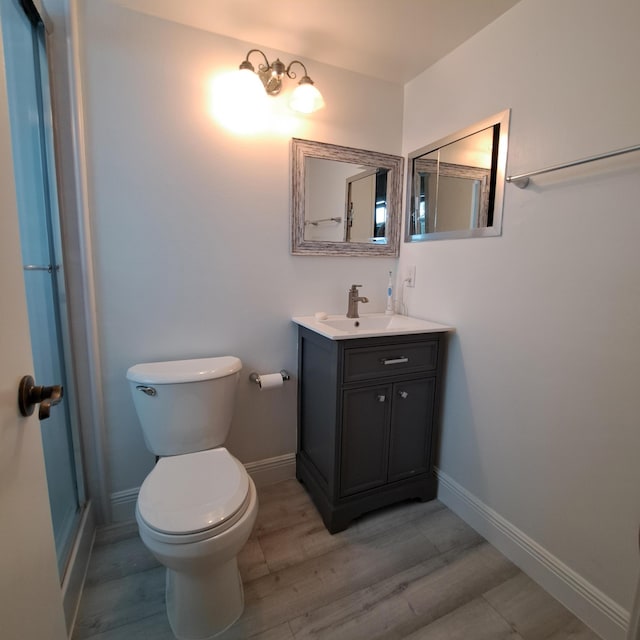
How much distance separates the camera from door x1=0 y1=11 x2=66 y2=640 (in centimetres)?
58

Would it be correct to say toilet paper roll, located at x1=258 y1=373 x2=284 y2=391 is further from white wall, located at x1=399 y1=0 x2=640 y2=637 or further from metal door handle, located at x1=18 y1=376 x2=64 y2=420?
metal door handle, located at x1=18 y1=376 x2=64 y2=420

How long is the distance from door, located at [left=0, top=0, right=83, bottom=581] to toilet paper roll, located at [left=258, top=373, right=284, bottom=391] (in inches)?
33.1

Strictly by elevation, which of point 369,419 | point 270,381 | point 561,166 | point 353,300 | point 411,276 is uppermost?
point 561,166

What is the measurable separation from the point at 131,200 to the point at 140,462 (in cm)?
124

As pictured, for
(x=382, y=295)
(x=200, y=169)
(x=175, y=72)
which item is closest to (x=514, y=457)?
(x=382, y=295)

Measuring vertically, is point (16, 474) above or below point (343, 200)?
below

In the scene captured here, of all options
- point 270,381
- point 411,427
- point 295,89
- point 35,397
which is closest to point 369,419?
point 411,427

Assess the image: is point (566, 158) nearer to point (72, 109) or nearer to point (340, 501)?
point (340, 501)

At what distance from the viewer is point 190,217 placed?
5.43 ft

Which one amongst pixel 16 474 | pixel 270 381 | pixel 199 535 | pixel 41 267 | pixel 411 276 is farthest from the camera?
pixel 411 276

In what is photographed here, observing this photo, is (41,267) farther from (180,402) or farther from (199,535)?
(199,535)

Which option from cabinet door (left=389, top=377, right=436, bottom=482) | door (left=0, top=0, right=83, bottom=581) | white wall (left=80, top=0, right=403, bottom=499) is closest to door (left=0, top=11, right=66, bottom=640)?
door (left=0, top=0, right=83, bottom=581)

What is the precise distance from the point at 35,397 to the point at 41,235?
0.95 meters

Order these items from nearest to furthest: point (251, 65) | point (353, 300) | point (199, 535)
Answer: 1. point (199, 535)
2. point (251, 65)
3. point (353, 300)
